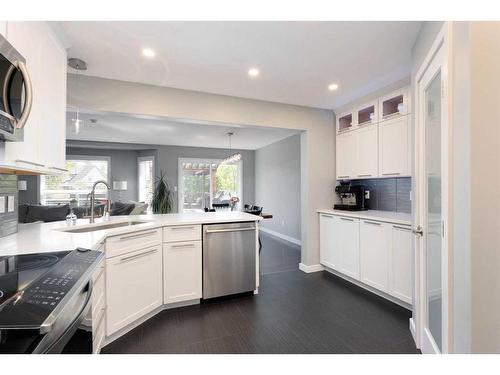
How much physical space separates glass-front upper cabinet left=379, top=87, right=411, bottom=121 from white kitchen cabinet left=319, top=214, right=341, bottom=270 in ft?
A: 4.82

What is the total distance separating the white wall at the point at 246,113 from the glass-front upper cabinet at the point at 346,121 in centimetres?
13

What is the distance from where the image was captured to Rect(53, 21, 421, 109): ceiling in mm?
1808

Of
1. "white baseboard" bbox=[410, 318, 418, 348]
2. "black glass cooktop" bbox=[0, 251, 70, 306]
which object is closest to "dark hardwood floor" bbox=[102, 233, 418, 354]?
"white baseboard" bbox=[410, 318, 418, 348]

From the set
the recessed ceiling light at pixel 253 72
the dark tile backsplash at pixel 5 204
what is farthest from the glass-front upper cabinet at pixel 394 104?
the dark tile backsplash at pixel 5 204

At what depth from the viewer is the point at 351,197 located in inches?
135

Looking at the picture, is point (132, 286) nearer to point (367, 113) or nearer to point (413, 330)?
point (413, 330)

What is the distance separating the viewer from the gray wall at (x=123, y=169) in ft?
21.9

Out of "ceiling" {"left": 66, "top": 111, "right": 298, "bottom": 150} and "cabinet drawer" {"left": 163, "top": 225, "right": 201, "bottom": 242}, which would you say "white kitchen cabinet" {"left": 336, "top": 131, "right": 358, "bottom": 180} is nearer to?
"ceiling" {"left": 66, "top": 111, "right": 298, "bottom": 150}

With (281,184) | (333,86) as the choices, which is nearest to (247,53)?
(333,86)

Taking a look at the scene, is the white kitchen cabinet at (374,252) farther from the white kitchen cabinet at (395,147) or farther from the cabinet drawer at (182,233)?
the cabinet drawer at (182,233)

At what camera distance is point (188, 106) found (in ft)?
9.50
